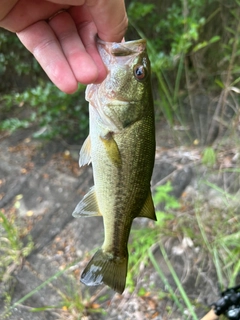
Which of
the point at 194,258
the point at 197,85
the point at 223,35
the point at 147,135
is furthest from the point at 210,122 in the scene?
the point at 147,135

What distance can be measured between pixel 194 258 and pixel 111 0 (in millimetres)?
2061

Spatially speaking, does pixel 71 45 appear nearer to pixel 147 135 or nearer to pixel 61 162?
pixel 147 135

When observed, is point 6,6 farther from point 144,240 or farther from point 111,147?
point 144,240

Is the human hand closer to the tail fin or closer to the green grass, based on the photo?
the tail fin

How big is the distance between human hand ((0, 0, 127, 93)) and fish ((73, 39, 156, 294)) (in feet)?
0.25

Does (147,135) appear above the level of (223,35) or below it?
above

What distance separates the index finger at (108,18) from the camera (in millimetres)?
1279

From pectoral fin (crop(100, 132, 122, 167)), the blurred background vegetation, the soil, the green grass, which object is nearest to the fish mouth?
pectoral fin (crop(100, 132, 122, 167))

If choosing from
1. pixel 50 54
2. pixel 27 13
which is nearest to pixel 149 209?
pixel 50 54

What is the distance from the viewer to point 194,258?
2654mm

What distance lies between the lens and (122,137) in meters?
1.38

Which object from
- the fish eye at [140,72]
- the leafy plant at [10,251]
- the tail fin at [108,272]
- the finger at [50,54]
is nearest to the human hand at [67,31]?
the finger at [50,54]

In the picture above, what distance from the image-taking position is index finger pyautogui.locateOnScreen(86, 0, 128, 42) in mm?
1279

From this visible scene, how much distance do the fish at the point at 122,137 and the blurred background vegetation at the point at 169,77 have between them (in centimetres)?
196
